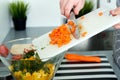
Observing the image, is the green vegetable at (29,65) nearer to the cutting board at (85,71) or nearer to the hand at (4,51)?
the hand at (4,51)

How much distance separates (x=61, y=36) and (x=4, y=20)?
1.02 metres

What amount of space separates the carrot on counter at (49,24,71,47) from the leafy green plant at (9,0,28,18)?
1048 millimetres

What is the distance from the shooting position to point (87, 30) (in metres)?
0.76

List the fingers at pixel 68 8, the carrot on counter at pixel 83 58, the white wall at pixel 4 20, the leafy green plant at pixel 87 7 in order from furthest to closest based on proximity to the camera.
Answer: the leafy green plant at pixel 87 7
the white wall at pixel 4 20
the carrot on counter at pixel 83 58
the fingers at pixel 68 8

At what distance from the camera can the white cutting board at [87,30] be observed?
2.41ft

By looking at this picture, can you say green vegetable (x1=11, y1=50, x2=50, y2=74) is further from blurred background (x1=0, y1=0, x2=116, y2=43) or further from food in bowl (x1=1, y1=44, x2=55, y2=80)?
blurred background (x1=0, y1=0, x2=116, y2=43)

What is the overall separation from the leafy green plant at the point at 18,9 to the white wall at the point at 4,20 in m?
0.04

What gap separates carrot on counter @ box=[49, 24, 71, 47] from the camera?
29.5 inches

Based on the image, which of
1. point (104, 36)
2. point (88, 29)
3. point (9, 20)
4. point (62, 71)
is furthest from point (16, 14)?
point (88, 29)

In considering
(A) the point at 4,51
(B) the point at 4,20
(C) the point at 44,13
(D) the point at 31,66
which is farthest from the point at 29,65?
(C) the point at 44,13

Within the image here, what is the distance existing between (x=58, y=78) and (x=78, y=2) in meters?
0.25

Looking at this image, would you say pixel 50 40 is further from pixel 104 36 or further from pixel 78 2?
pixel 104 36

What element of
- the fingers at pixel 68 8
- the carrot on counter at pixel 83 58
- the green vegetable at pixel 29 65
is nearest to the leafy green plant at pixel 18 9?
the carrot on counter at pixel 83 58

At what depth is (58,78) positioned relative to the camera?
32.9 inches
